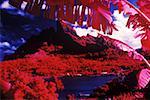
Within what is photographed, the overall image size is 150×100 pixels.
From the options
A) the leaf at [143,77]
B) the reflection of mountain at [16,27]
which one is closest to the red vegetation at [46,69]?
the reflection of mountain at [16,27]

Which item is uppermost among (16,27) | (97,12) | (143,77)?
(97,12)

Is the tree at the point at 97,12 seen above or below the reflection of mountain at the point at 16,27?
above

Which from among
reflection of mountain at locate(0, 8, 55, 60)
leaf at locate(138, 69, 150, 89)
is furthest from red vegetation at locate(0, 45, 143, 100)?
leaf at locate(138, 69, 150, 89)

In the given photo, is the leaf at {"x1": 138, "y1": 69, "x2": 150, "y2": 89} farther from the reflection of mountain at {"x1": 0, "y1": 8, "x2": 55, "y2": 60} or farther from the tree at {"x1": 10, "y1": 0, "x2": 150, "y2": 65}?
the reflection of mountain at {"x1": 0, "y1": 8, "x2": 55, "y2": 60}

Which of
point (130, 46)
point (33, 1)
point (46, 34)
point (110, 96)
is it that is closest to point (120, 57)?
point (130, 46)

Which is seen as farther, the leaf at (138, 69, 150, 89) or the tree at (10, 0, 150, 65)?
the leaf at (138, 69, 150, 89)

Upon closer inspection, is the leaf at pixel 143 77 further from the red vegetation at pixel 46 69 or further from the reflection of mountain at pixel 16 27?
the reflection of mountain at pixel 16 27

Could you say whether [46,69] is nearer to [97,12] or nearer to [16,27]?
[16,27]

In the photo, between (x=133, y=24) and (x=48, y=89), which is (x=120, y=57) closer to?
(x=133, y=24)

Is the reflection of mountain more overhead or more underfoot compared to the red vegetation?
more overhead

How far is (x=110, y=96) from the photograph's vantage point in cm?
321

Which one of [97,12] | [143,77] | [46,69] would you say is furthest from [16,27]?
[143,77]

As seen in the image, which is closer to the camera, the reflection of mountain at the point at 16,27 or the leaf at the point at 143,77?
the reflection of mountain at the point at 16,27

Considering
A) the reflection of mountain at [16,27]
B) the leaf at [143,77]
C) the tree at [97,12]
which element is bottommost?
the leaf at [143,77]
